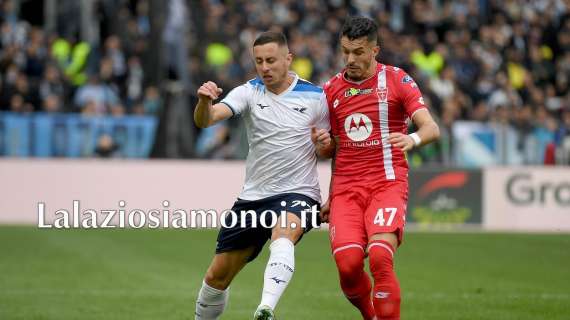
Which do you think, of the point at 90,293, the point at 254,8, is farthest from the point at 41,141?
the point at 90,293

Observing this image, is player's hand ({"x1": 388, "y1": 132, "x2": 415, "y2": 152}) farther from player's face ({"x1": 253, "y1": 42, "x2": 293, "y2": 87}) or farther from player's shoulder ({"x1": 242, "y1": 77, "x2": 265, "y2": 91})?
player's shoulder ({"x1": 242, "y1": 77, "x2": 265, "y2": 91})

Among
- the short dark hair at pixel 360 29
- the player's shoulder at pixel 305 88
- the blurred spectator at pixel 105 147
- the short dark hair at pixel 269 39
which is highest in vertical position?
the short dark hair at pixel 360 29

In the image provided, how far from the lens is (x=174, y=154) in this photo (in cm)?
2144

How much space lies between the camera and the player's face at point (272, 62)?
823 centimetres

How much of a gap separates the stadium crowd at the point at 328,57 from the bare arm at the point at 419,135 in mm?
13565

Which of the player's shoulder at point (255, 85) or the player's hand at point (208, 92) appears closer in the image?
the player's hand at point (208, 92)

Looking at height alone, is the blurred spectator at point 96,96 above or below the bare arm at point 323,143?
above

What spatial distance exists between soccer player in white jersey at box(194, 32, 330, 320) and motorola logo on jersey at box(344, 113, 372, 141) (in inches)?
11.3

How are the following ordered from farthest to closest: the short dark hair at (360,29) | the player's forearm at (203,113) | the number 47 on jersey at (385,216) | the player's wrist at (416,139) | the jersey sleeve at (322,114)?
1. the jersey sleeve at (322,114)
2. the short dark hair at (360,29)
3. the number 47 on jersey at (385,216)
4. the player's forearm at (203,113)
5. the player's wrist at (416,139)

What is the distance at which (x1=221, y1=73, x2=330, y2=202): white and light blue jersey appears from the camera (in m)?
8.42

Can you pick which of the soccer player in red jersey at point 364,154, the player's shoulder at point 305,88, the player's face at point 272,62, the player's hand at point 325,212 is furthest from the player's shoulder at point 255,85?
the player's hand at point 325,212

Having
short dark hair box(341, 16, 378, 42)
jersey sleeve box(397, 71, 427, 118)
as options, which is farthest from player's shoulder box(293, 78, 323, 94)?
jersey sleeve box(397, 71, 427, 118)

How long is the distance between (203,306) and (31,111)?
13465mm

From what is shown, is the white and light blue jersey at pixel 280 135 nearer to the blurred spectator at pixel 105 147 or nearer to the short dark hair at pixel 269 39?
the short dark hair at pixel 269 39
